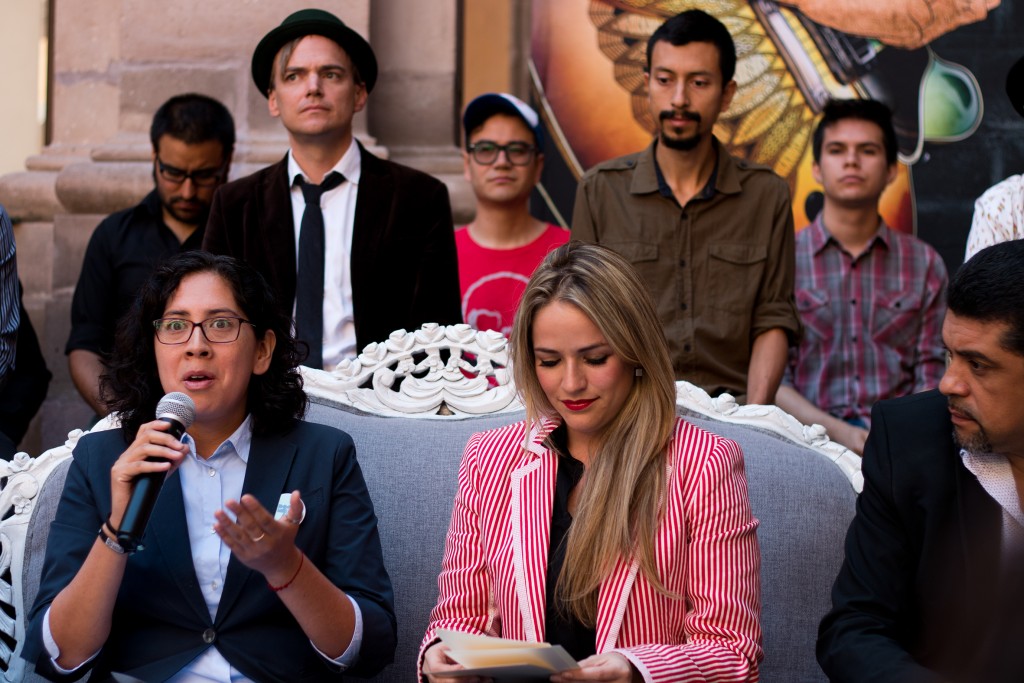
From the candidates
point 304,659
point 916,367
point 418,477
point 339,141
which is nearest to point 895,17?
point 916,367

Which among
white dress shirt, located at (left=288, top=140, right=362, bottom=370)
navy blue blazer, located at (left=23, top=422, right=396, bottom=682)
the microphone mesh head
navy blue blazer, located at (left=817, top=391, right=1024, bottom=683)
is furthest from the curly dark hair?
navy blue blazer, located at (left=817, top=391, right=1024, bottom=683)

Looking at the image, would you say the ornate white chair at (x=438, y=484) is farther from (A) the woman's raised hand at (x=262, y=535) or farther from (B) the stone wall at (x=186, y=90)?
(B) the stone wall at (x=186, y=90)

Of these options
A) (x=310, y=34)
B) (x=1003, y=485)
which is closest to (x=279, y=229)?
(x=310, y=34)

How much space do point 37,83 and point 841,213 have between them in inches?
154

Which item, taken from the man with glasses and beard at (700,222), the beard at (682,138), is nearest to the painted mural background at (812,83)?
the man with glasses and beard at (700,222)

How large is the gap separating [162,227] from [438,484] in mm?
1887

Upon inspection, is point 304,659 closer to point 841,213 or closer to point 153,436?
point 153,436

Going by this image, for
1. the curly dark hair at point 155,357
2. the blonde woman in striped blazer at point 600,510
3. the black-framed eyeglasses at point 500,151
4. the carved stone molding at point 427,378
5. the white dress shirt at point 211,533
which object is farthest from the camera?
the black-framed eyeglasses at point 500,151

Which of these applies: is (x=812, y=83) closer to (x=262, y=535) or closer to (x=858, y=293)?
(x=858, y=293)

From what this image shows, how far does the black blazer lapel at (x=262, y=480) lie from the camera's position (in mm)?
3359

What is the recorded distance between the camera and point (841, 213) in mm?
5605

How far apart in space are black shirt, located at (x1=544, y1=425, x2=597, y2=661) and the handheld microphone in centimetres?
88

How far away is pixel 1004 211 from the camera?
4.33 metres

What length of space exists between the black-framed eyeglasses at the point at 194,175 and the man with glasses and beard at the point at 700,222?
137cm
